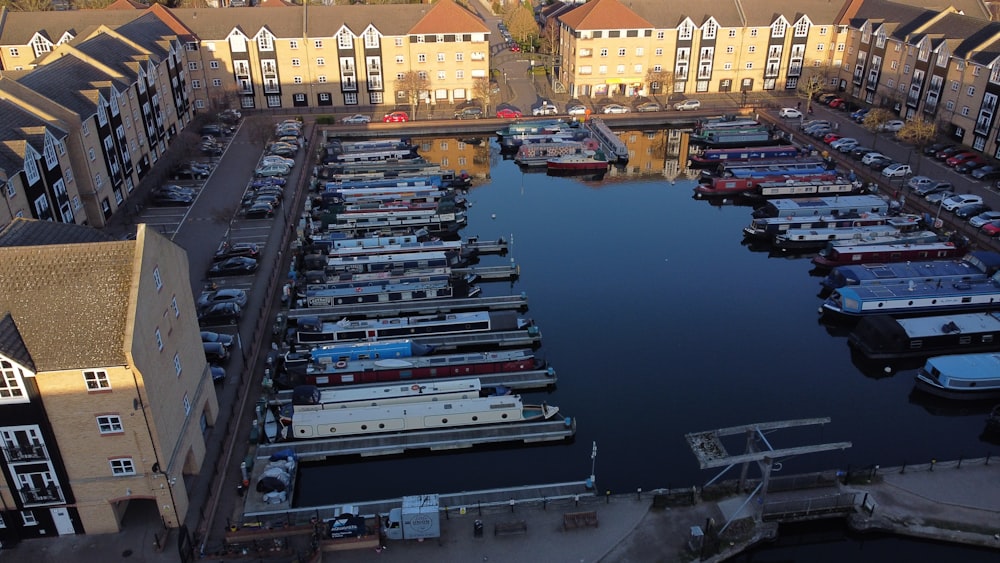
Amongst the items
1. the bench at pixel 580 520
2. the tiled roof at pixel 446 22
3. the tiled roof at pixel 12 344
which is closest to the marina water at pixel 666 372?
the bench at pixel 580 520

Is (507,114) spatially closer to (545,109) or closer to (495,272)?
(545,109)

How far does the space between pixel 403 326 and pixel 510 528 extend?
18.3 m

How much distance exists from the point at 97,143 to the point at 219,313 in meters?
22.7

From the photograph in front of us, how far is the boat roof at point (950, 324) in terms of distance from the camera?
46.2m

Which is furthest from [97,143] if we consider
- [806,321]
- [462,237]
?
[806,321]

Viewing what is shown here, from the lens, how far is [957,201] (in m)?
62.8

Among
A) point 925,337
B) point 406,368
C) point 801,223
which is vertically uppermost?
point 801,223

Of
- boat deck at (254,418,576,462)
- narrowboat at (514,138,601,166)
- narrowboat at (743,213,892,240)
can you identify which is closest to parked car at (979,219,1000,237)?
narrowboat at (743,213,892,240)

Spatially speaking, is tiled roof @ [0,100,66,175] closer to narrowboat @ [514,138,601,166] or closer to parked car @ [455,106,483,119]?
narrowboat @ [514,138,601,166]

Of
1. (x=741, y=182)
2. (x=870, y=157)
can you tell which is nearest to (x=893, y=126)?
(x=870, y=157)

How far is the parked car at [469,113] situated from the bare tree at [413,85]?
5.12 metres

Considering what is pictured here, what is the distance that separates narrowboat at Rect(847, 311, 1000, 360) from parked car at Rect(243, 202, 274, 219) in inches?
1829

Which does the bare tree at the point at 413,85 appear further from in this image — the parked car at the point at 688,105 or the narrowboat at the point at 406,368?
the narrowboat at the point at 406,368

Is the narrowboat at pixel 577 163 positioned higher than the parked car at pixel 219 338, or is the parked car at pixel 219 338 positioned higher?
the narrowboat at pixel 577 163
